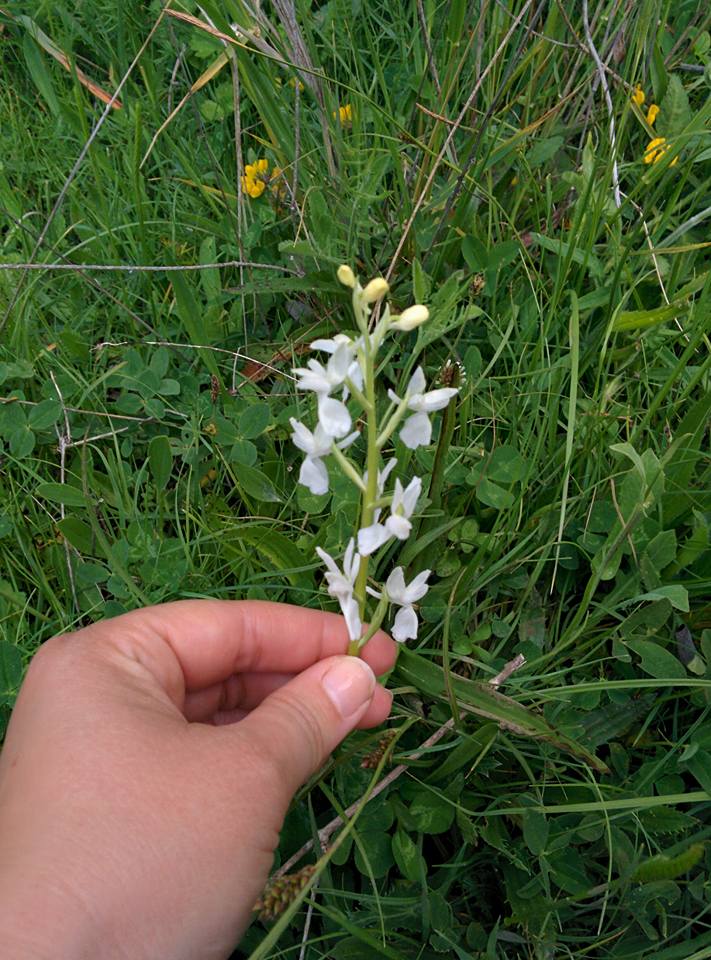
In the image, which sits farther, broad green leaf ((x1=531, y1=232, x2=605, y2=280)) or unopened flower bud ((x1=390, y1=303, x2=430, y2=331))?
broad green leaf ((x1=531, y1=232, x2=605, y2=280))

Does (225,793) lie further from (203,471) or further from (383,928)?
(203,471)

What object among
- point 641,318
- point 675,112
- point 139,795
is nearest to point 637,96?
point 675,112

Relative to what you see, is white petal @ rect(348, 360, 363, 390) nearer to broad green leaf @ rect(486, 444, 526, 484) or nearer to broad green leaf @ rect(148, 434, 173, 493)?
broad green leaf @ rect(486, 444, 526, 484)

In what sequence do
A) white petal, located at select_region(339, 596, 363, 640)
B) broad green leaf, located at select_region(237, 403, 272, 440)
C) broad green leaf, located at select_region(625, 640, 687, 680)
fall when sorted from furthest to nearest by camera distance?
1. broad green leaf, located at select_region(237, 403, 272, 440)
2. broad green leaf, located at select_region(625, 640, 687, 680)
3. white petal, located at select_region(339, 596, 363, 640)

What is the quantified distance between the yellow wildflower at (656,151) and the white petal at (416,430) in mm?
1465

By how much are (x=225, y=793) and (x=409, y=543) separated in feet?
2.55

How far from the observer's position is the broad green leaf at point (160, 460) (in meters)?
2.14

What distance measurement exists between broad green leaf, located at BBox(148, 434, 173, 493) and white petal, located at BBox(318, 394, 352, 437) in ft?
2.97

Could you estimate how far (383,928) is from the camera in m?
1.62

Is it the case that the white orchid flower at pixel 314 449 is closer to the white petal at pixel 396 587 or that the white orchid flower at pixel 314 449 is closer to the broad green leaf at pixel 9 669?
the white petal at pixel 396 587

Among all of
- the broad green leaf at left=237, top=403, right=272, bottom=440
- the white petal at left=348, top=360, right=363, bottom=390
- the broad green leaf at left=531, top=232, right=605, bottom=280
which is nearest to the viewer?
the white petal at left=348, top=360, right=363, bottom=390

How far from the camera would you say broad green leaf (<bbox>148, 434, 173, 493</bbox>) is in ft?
7.02

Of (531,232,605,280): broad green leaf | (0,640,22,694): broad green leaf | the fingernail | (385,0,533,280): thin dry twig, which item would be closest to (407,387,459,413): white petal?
the fingernail

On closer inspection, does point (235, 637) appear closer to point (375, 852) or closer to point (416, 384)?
point (375, 852)
